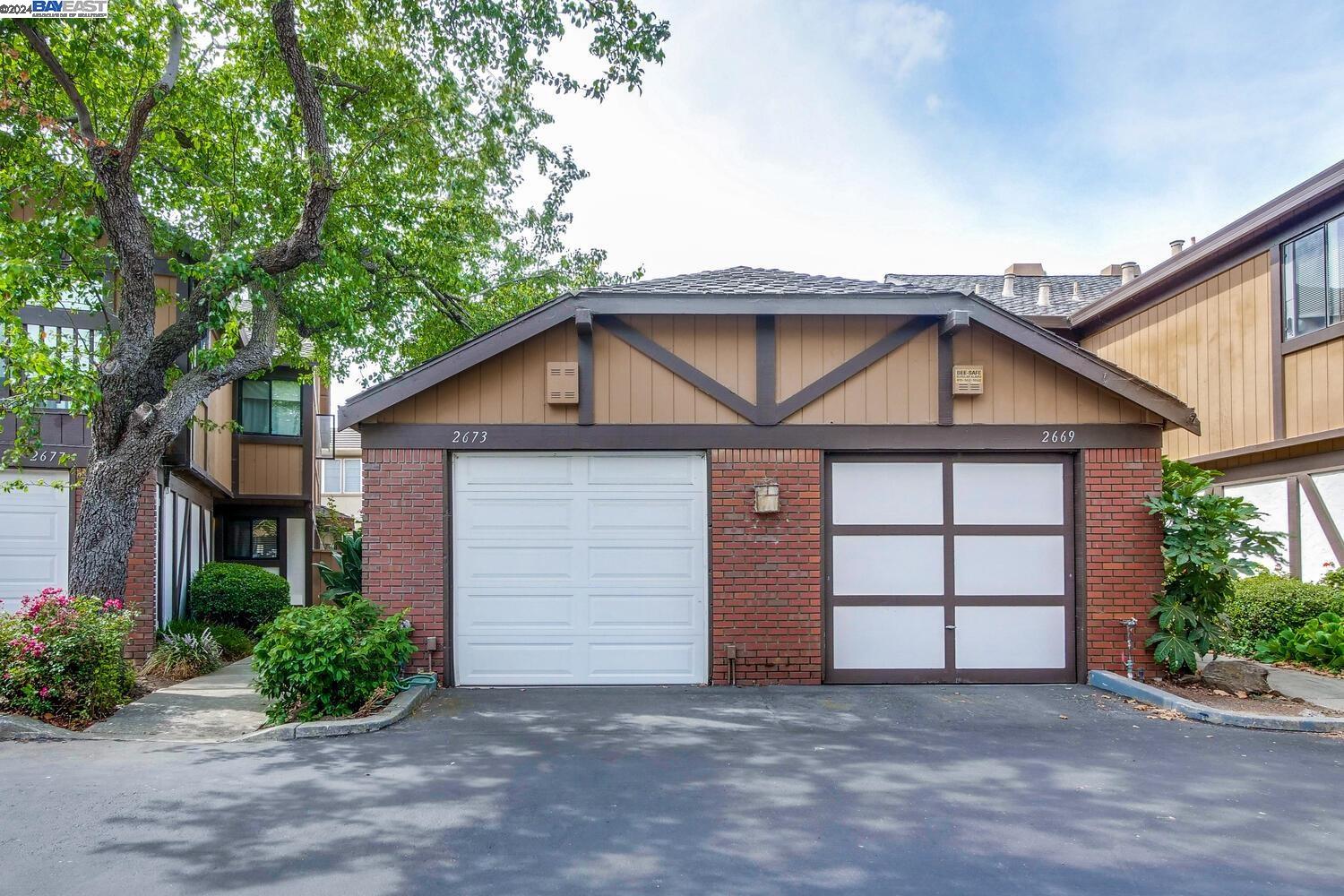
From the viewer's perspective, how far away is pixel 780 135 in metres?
11.7

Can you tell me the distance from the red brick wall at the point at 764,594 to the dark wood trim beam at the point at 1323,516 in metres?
7.10

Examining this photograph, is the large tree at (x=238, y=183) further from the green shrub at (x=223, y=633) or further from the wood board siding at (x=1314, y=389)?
the wood board siding at (x=1314, y=389)

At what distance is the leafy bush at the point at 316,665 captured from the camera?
677cm

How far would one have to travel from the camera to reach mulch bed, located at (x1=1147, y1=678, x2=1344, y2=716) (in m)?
7.11

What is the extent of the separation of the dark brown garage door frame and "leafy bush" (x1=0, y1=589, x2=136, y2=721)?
6626 mm

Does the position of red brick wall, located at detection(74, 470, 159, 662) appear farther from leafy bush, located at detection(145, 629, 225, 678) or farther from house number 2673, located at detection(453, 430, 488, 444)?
house number 2673, located at detection(453, 430, 488, 444)

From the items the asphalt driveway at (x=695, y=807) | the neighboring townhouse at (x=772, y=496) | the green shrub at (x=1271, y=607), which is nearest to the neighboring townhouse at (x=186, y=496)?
the neighboring townhouse at (x=772, y=496)

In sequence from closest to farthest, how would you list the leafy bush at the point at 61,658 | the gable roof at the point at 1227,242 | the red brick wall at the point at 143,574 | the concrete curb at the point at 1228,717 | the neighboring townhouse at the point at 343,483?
the concrete curb at the point at 1228,717, the leafy bush at the point at 61,658, the gable roof at the point at 1227,242, the red brick wall at the point at 143,574, the neighboring townhouse at the point at 343,483

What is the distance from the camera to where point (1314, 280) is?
10555mm

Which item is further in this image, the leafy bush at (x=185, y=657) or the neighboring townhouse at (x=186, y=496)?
the neighboring townhouse at (x=186, y=496)

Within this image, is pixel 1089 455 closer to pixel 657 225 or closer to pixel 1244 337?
pixel 1244 337

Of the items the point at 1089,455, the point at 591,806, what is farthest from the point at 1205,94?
the point at 591,806

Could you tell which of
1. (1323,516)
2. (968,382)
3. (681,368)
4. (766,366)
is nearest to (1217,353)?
(1323,516)

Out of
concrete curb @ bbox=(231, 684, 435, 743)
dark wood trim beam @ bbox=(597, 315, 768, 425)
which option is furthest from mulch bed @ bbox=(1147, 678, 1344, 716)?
concrete curb @ bbox=(231, 684, 435, 743)
